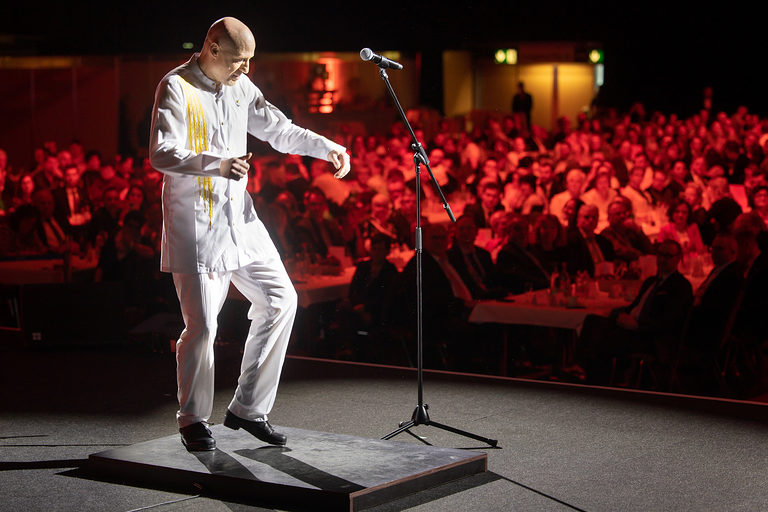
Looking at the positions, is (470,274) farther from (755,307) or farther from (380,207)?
(755,307)

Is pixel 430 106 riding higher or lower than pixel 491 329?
higher

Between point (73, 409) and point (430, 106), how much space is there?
16.8 m

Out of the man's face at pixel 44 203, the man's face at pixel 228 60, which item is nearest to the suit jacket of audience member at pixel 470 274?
the man's face at pixel 228 60

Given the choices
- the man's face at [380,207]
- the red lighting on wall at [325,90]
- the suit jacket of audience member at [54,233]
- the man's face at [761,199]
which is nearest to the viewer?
the man's face at [761,199]

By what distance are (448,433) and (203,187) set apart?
1654mm

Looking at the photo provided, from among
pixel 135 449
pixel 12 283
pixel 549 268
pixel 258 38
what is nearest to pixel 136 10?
pixel 258 38

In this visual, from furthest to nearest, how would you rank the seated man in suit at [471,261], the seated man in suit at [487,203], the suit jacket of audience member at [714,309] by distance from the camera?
the seated man in suit at [487,203] < the seated man in suit at [471,261] < the suit jacket of audience member at [714,309]

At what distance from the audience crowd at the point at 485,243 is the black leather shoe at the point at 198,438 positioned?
2.86 m

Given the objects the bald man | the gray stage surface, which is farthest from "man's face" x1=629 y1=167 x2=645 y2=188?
the bald man

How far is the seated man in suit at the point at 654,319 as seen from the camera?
243 inches

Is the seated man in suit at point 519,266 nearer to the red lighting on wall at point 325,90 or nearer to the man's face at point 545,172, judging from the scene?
the man's face at point 545,172

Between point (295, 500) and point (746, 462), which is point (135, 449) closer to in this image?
point (295, 500)

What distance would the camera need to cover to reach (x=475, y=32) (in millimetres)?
19000

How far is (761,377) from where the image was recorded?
6.73 metres
